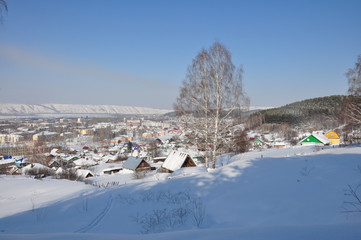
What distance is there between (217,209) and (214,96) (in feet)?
21.6

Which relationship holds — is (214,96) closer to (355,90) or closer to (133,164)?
(355,90)

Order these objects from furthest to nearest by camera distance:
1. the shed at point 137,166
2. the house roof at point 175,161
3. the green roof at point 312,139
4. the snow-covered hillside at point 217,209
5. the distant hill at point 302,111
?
the distant hill at point 302,111
the shed at point 137,166
the green roof at point 312,139
the house roof at point 175,161
the snow-covered hillside at point 217,209

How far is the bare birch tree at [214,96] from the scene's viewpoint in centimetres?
1001

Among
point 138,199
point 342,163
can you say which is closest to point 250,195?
point 138,199

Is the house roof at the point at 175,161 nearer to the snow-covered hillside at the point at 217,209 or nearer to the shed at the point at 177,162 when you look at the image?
the shed at the point at 177,162

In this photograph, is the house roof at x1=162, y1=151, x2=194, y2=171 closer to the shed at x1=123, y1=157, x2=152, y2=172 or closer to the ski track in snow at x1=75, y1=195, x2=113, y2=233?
the shed at x1=123, y1=157, x2=152, y2=172

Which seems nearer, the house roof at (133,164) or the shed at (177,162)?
the shed at (177,162)

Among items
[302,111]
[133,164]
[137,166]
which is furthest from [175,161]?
[302,111]

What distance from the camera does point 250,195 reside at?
15.7 feet

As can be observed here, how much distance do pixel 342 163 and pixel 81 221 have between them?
690cm

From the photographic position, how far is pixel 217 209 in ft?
14.3

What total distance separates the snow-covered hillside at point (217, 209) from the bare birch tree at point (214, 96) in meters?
3.64

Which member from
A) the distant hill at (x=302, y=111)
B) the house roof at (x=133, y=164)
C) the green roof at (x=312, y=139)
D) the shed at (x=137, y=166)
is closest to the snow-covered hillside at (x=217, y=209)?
the shed at (x=137, y=166)

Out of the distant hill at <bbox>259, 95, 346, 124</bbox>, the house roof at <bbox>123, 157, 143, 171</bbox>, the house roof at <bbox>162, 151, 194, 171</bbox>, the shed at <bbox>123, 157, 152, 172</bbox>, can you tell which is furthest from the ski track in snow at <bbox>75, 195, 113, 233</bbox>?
the distant hill at <bbox>259, 95, 346, 124</bbox>
